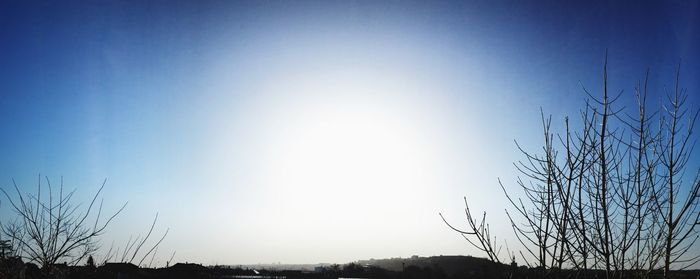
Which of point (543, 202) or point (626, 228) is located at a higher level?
point (543, 202)

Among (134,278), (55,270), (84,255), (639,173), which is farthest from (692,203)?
(134,278)

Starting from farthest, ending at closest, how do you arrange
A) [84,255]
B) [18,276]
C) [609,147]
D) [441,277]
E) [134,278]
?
[441,277], [134,278], [84,255], [18,276], [609,147]

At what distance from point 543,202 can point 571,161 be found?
1.46ft

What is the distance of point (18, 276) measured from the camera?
573cm

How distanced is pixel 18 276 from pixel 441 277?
53804mm

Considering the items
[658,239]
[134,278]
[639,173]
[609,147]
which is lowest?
[134,278]

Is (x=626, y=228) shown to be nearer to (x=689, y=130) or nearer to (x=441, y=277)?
(x=689, y=130)

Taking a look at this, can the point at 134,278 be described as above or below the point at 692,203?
below

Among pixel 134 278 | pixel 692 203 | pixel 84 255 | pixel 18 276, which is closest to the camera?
pixel 692 203

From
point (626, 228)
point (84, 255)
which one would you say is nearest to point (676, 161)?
point (626, 228)

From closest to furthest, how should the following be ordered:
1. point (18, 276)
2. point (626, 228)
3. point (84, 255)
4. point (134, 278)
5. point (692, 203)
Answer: point (692, 203) < point (626, 228) < point (18, 276) < point (84, 255) < point (134, 278)

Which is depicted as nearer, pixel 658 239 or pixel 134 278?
pixel 658 239

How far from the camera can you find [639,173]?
314 centimetres

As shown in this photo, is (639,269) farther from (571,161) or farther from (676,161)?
(571,161)
